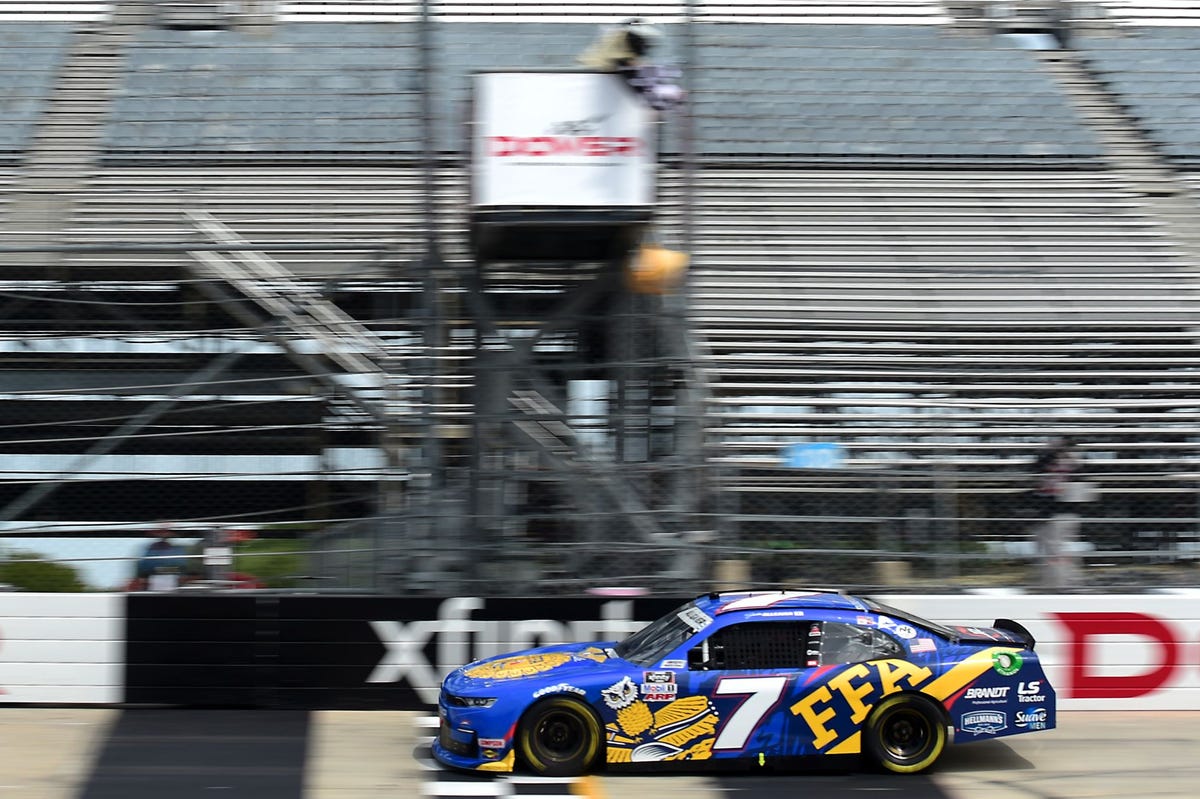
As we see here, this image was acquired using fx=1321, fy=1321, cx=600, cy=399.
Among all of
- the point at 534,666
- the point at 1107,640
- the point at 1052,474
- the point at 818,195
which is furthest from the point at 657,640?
the point at 818,195

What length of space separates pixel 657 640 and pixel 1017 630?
2.22m

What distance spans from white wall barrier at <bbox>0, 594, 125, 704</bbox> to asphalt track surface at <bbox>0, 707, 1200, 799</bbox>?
152 mm

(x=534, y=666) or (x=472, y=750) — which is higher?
(x=534, y=666)

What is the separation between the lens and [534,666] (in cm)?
746

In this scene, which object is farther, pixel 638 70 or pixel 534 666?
pixel 638 70

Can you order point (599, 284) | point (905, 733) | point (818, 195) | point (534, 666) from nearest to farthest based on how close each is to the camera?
point (905, 733)
point (534, 666)
point (599, 284)
point (818, 195)

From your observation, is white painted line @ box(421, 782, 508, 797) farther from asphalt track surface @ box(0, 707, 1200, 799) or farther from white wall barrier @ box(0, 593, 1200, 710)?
white wall barrier @ box(0, 593, 1200, 710)

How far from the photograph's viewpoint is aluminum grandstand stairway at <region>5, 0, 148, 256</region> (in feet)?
38.3

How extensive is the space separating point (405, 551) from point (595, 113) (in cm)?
334

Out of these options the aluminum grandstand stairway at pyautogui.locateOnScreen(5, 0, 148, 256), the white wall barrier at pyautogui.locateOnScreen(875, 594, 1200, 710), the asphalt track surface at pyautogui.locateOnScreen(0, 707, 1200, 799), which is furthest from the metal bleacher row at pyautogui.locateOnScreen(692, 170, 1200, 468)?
the aluminum grandstand stairway at pyautogui.locateOnScreen(5, 0, 148, 256)

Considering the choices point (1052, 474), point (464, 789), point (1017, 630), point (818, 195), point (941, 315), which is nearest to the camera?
point (464, 789)

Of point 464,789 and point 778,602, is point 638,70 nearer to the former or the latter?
point 778,602

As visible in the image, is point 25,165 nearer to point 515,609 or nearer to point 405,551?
point 405,551

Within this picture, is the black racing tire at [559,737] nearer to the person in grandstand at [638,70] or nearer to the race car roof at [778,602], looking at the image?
the race car roof at [778,602]
